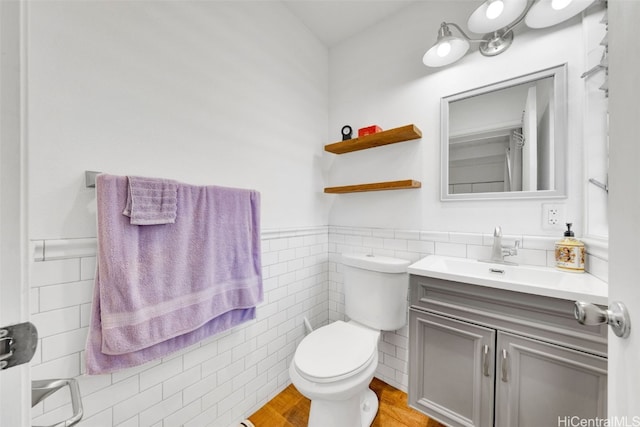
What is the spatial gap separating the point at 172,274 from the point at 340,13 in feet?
6.40

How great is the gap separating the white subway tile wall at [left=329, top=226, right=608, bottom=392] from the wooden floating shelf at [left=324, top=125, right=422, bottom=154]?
606 mm

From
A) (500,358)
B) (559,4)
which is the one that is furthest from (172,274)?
(559,4)

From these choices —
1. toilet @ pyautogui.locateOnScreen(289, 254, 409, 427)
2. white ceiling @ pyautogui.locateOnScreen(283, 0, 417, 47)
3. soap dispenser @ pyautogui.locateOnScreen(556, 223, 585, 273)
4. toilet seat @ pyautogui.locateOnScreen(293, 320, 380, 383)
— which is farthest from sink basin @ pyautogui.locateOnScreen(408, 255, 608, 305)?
white ceiling @ pyautogui.locateOnScreen(283, 0, 417, 47)

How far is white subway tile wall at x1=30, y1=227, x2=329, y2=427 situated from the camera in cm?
77

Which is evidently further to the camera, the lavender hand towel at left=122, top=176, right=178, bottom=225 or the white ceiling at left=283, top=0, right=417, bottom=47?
the white ceiling at left=283, top=0, right=417, bottom=47

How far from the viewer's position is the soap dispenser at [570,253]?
105cm

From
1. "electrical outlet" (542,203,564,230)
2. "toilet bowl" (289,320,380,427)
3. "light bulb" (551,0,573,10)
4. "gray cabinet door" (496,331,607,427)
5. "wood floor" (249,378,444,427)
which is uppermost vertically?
"light bulb" (551,0,573,10)

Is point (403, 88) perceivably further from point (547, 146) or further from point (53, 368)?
point (53, 368)

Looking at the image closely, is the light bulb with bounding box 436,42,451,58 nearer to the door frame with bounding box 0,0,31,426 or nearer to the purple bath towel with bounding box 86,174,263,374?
the purple bath towel with bounding box 86,174,263,374

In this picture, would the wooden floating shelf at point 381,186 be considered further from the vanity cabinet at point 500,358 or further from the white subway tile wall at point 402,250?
the vanity cabinet at point 500,358

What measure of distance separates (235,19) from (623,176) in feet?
5.52

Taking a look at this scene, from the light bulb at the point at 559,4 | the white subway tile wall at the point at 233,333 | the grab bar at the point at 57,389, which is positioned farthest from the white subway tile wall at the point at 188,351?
the light bulb at the point at 559,4

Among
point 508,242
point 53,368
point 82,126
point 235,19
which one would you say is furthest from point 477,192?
point 53,368

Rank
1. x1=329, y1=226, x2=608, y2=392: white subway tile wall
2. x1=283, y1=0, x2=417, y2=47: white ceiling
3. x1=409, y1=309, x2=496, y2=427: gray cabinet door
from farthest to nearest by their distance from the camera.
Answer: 1. x1=283, y1=0, x2=417, y2=47: white ceiling
2. x1=329, y1=226, x2=608, y2=392: white subway tile wall
3. x1=409, y1=309, x2=496, y2=427: gray cabinet door
